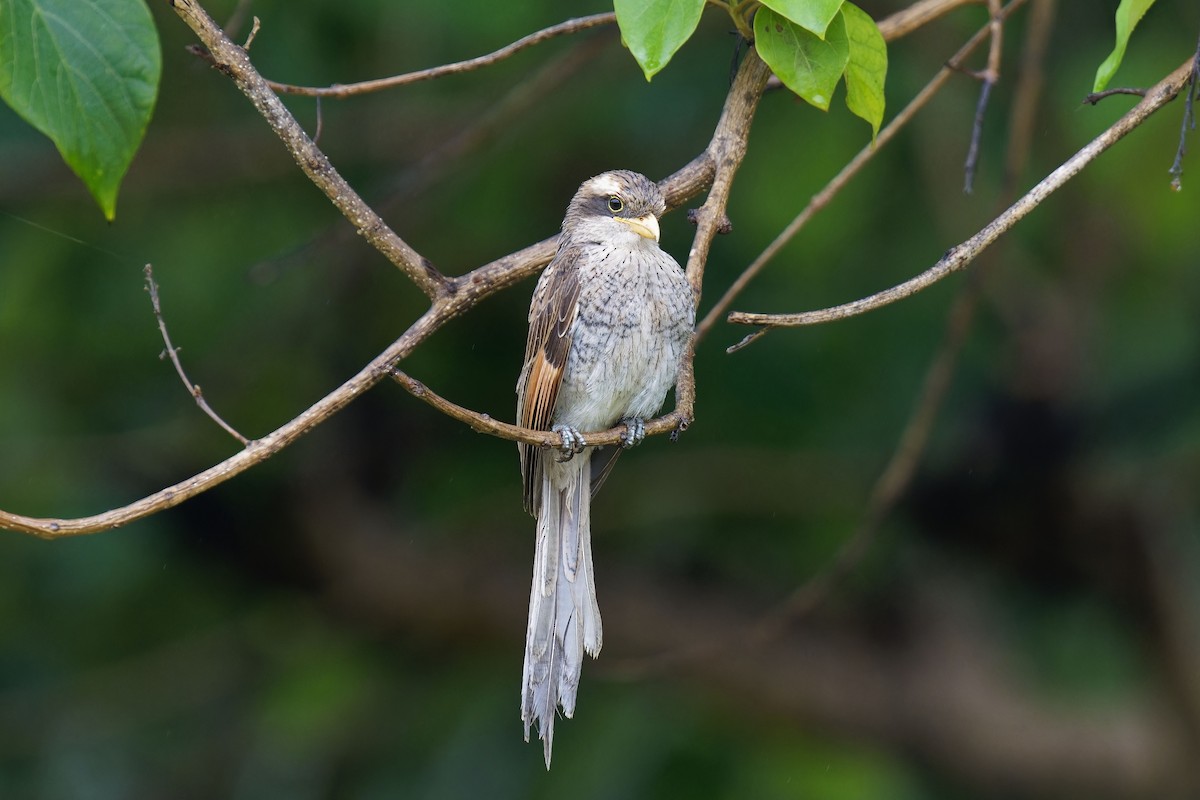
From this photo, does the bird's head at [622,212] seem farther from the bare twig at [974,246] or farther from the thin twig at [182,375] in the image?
the thin twig at [182,375]

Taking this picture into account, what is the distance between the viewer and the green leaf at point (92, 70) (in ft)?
8.59

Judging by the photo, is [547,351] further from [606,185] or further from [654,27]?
[654,27]

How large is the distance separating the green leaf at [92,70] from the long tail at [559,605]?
5.17 ft

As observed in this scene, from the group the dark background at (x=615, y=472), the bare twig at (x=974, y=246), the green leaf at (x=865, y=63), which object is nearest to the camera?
the bare twig at (x=974, y=246)

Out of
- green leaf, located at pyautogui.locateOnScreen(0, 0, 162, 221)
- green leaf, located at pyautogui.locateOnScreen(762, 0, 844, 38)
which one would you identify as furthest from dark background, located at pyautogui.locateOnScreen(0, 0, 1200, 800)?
green leaf, located at pyautogui.locateOnScreen(762, 0, 844, 38)

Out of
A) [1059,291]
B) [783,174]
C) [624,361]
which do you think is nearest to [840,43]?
[624,361]

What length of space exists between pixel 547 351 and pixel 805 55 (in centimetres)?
148

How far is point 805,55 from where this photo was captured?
115 inches

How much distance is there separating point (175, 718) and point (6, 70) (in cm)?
Answer: 635

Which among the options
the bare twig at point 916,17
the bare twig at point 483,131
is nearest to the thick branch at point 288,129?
the bare twig at point 916,17

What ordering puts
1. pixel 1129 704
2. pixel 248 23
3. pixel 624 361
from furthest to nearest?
pixel 1129 704, pixel 248 23, pixel 624 361

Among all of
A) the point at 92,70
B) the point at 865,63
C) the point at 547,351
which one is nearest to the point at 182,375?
the point at 92,70

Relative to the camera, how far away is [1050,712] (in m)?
7.77

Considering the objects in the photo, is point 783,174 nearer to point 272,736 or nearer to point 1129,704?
point 1129,704
